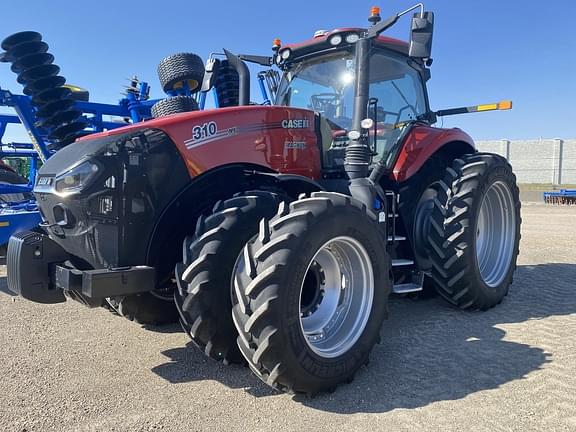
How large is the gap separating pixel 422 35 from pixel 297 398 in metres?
2.66

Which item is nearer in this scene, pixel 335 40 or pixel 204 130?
pixel 204 130

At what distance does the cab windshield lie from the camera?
4.45m

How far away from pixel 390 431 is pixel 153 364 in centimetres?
176

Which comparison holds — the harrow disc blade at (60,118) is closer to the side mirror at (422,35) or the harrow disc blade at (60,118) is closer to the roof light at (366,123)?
the roof light at (366,123)

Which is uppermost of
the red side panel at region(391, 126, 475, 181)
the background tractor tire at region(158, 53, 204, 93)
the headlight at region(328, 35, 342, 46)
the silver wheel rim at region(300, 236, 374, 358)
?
the headlight at region(328, 35, 342, 46)

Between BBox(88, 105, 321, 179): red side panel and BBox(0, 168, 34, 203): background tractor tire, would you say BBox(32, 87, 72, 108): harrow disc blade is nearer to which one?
BBox(0, 168, 34, 203): background tractor tire

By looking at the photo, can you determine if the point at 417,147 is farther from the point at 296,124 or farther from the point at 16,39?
the point at 16,39

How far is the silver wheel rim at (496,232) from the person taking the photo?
509 centimetres

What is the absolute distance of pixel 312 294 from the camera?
333cm

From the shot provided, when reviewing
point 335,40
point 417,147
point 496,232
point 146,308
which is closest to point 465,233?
point 417,147

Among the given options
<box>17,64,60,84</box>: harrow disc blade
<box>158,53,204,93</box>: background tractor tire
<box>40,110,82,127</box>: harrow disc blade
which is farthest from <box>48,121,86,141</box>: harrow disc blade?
<box>158,53,204,93</box>: background tractor tire

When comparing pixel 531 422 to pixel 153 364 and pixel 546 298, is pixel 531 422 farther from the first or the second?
pixel 546 298

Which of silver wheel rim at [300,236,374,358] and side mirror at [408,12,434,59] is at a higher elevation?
side mirror at [408,12,434,59]

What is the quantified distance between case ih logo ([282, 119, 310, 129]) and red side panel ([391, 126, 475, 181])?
986 millimetres
